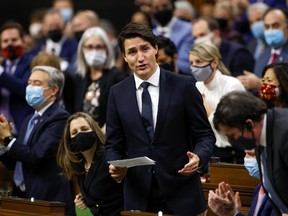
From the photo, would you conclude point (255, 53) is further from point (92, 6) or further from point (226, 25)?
point (92, 6)

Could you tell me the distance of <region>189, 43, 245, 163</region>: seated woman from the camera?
6.48 m

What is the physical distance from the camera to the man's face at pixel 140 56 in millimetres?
4965

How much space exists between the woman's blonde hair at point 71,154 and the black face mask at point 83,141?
0.04m

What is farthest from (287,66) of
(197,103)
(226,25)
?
(226,25)

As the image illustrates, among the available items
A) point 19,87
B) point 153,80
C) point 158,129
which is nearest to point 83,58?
point 19,87

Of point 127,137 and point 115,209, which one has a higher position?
point 127,137

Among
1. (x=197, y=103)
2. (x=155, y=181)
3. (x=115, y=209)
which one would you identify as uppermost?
(x=197, y=103)

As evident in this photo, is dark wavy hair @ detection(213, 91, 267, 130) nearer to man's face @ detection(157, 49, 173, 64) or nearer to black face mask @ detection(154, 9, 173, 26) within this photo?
man's face @ detection(157, 49, 173, 64)

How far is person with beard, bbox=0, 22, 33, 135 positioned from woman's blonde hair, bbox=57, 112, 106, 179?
1793 millimetres

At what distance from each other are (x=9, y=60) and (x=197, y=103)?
12.2 feet

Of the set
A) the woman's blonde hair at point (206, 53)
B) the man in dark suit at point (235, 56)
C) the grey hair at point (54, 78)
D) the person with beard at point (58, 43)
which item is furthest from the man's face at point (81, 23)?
the woman's blonde hair at point (206, 53)

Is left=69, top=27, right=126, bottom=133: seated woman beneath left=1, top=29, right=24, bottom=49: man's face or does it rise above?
beneath

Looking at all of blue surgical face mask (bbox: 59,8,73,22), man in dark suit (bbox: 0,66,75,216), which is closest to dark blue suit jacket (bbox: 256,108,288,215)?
man in dark suit (bbox: 0,66,75,216)

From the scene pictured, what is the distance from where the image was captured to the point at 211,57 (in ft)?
21.9
